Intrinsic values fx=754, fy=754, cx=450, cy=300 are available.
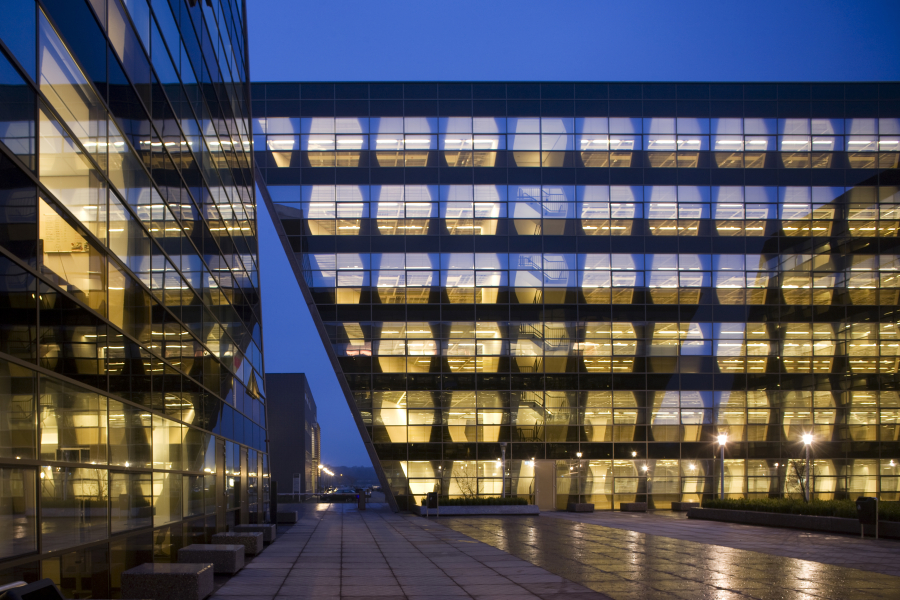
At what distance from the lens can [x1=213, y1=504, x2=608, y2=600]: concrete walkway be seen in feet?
45.4

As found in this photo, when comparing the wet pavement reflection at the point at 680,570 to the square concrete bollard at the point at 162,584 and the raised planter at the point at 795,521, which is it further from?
the square concrete bollard at the point at 162,584

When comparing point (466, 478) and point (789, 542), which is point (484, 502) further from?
point (789, 542)

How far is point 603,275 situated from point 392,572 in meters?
33.8

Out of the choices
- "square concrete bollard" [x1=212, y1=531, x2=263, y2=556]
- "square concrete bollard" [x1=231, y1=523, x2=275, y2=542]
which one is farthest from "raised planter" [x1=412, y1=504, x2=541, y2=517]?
"square concrete bollard" [x1=212, y1=531, x2=263, y2=556]

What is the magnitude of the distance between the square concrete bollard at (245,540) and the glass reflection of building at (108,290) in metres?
0.60

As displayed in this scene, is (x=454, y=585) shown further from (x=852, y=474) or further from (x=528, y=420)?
(x=852, y=474)

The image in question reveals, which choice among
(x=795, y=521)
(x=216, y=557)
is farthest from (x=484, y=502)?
(x=216, y=557)

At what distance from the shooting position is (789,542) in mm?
23250

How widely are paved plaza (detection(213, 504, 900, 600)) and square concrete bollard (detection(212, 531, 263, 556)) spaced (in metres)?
0.63

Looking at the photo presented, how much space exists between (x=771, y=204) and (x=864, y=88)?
9.62m

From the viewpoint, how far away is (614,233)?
158ft

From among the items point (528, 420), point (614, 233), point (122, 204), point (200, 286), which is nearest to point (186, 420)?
point (200, 286)

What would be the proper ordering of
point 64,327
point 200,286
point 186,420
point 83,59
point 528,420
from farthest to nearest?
1. point 528,420
2. point 200,286
3. point 186,420
4. point 83,59
5. point 64,327

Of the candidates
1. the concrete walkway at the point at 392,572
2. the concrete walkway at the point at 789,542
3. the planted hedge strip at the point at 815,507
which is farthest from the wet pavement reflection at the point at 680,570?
the planted hedge strip at the point at 815,507
